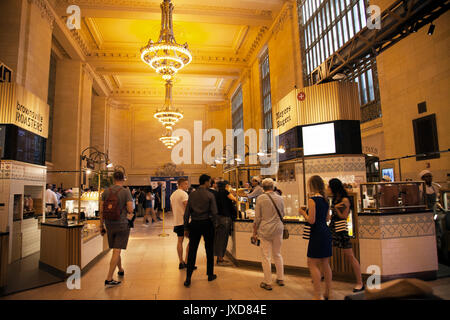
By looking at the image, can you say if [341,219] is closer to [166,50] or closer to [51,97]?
[166,50]

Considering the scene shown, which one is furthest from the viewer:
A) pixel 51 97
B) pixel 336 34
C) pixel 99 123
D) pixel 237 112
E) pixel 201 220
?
pixel 237 112

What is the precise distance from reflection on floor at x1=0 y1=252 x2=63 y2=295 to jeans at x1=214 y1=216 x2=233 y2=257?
2615mm

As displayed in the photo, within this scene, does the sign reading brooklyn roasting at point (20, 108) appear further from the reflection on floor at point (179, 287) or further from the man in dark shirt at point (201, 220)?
the man in dark shirt at point (201, 220)

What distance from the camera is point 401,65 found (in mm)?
8102

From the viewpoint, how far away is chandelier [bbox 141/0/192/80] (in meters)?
9.43

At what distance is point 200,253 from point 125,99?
18.9 metres

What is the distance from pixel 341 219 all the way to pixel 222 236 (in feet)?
7.87

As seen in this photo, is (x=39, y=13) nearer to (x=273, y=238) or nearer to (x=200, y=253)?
(x=200, y=253)

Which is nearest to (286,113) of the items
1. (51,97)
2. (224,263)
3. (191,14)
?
(224,263)

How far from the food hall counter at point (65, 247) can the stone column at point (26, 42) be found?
19.9 ft

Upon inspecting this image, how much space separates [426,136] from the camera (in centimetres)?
733

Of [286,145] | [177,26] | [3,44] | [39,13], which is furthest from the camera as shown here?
[177,26]

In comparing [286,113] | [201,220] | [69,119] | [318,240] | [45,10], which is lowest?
[318,240]

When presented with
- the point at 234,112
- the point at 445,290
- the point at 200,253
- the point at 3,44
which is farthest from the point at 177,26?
the point at 445,290
